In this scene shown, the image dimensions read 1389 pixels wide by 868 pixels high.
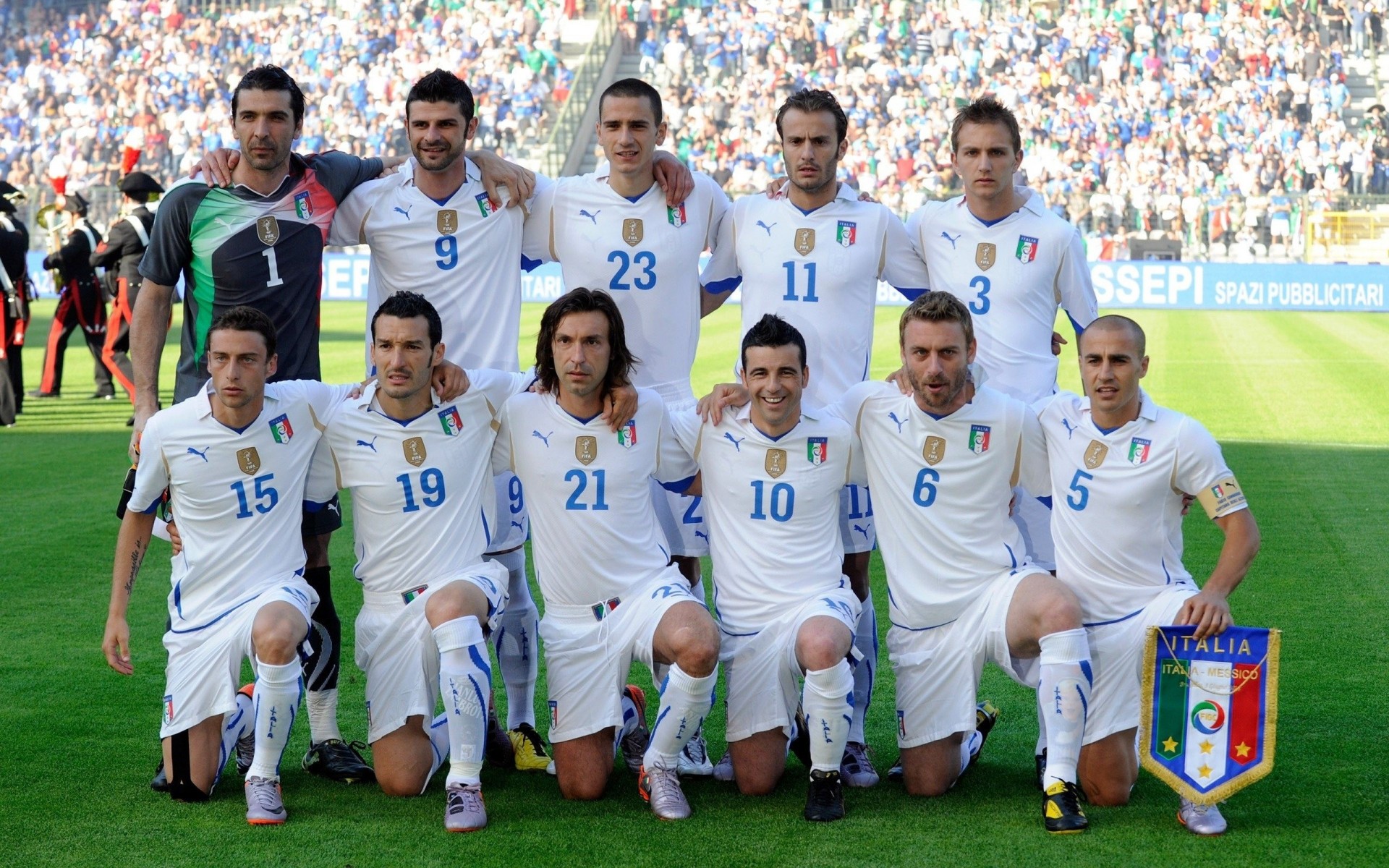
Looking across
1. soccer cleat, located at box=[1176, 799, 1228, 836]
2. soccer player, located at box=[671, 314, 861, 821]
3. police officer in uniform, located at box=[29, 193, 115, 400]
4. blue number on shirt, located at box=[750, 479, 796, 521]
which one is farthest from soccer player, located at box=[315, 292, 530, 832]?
police officer in uniform, located at box=[29, 193, 115, 400]

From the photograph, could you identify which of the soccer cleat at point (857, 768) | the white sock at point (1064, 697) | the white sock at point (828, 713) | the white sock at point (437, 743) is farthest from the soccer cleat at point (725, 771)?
the white sock at point (1064, 697)

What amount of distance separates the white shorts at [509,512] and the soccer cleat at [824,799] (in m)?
1.52

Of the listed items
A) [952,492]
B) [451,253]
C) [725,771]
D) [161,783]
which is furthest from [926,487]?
[161,783]

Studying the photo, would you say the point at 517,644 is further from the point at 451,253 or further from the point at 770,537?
the point at 451,253

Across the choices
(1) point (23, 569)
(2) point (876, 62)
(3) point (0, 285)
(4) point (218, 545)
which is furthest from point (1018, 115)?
(4) point (218, 545)

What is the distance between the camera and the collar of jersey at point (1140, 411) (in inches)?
188

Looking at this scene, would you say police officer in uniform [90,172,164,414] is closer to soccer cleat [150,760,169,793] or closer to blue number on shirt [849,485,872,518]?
soccer cleat [150,760,169,793]

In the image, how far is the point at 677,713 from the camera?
15.1 ft

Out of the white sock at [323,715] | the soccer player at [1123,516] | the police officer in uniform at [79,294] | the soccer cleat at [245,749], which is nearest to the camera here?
the soccer player at [1123,516]

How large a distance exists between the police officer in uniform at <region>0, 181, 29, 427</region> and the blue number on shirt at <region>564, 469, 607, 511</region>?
9.97m

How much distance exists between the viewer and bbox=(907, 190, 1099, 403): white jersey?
554 centimetres

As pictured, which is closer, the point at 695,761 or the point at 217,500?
the point at 217,500

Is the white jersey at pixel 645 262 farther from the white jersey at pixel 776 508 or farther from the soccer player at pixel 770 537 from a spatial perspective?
the white jersey at pixel 776 508

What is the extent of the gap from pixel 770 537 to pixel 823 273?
111 cm
